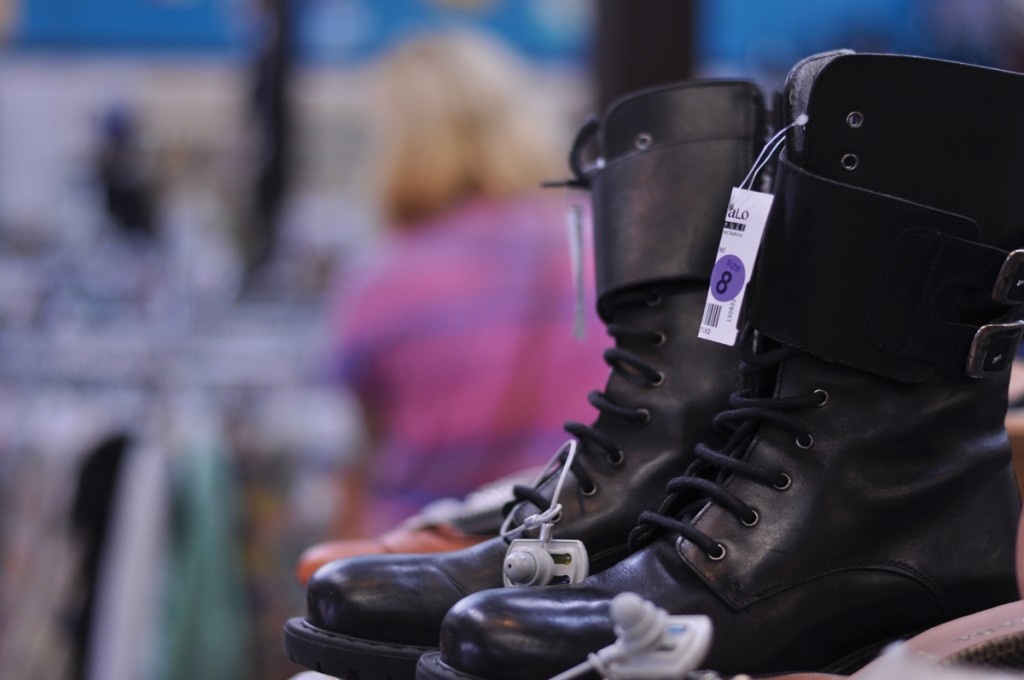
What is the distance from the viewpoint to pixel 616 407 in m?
0.71

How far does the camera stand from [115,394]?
197 cm

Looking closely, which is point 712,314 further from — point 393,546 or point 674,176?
point 393,546

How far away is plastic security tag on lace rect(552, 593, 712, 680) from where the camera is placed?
469mm

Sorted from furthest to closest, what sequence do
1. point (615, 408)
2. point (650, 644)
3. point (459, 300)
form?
point (459, 300)
point (615, 408)
point (650, 644)

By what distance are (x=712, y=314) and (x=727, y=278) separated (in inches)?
0.8

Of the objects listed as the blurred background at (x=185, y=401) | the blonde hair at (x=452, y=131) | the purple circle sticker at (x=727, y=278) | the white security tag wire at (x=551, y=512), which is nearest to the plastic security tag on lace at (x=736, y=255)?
the purple circle sticker at (x=727, y=278)

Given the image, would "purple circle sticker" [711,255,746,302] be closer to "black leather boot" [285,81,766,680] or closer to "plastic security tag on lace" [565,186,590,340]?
"black leather boot" [285,81,766,680]

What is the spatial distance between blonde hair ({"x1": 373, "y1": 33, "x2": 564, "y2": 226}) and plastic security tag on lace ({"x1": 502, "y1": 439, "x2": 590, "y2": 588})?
1.13 meters

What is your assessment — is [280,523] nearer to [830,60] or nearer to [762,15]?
[830,60]

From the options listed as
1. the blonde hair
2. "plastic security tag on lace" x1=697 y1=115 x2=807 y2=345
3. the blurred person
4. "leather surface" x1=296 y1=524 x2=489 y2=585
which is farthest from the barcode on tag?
the blonde hair

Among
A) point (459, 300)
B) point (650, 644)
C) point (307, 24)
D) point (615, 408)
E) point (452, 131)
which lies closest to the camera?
point (650, 644)

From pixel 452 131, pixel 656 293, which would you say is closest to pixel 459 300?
pixel 452 131

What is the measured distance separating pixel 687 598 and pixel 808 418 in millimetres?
114

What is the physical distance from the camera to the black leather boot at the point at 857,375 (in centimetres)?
59
